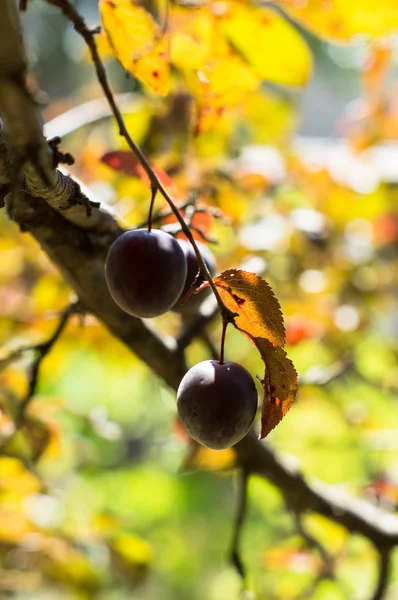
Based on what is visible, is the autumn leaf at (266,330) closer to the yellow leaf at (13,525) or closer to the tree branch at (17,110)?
the tree branch at (17,110)

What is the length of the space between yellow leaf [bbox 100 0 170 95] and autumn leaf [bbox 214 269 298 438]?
8.4 inches

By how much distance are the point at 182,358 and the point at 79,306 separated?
0.14 m

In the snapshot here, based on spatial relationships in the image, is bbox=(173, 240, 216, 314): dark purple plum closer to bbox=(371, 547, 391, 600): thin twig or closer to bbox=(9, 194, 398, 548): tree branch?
bbox=(9, 194, 398, 548): tree branch

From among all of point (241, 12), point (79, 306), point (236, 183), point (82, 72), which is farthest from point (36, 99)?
point (82, 72)

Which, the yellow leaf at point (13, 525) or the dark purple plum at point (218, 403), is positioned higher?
the dark purple plum at point (218, 403)

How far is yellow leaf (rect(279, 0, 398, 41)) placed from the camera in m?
0.71

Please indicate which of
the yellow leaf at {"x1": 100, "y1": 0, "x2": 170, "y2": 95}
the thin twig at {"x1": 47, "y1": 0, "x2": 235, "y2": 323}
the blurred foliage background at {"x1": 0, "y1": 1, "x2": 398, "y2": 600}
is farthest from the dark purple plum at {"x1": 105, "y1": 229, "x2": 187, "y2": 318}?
the blurred foliage background at {"x1": 0, "y1": 1, "x2": 398, "y2": 600}

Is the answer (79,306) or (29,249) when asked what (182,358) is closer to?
(79,306)

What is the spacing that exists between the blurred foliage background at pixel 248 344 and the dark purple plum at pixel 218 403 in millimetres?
312

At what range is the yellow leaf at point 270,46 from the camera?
2.68ft

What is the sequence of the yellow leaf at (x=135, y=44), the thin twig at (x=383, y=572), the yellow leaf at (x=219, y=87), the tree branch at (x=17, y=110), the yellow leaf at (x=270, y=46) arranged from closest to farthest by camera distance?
the tree branch at (x=17, y=110) < the yellow leaf at (x=135, y=44) < the yellow leaf at (x=219, y=87) < the yellow leaf at (x=270, y=46) < the thin twig at (x=383, y=572)

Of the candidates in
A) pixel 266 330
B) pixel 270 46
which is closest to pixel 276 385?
pixel 266 330

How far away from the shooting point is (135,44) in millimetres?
593

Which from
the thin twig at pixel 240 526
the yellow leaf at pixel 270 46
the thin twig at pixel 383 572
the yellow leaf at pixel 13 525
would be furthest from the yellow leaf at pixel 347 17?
the yellow leaf at pixel 13 525
